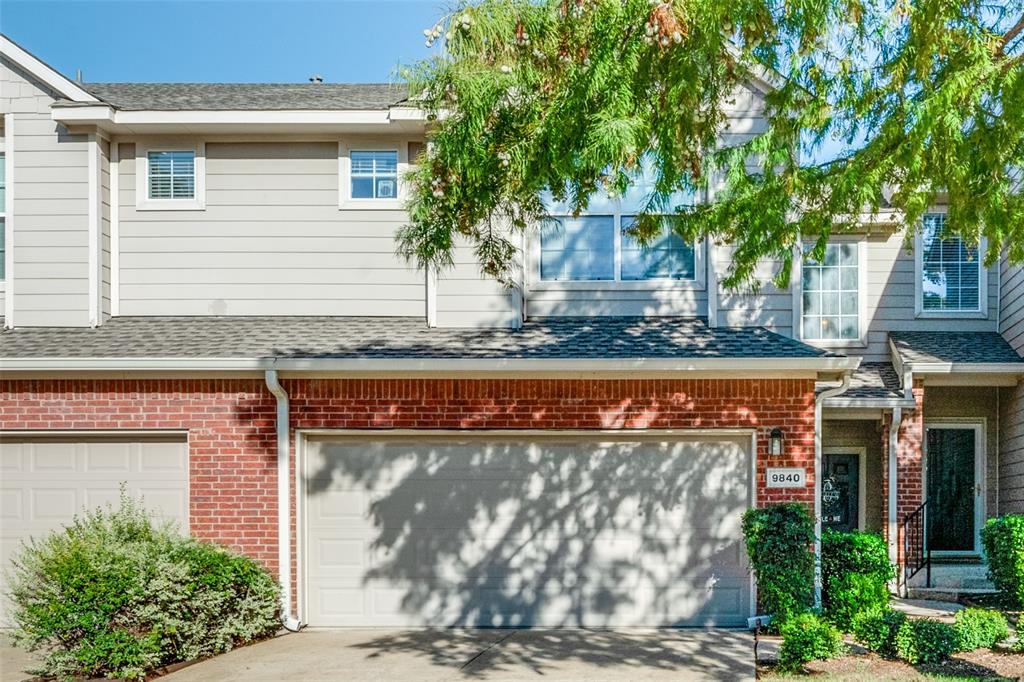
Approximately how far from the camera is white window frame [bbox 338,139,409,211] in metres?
11.8

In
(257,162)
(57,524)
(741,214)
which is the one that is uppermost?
(257,162)

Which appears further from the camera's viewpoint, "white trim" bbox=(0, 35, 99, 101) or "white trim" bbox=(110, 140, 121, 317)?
"white trim" bbox=(110, 140, 121, 317)

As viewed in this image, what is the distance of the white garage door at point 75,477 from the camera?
34.3ft

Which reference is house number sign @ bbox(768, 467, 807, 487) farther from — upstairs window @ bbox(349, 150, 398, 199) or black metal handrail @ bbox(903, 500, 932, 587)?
upstairs window @ bbox(349, 150, 398, 199)

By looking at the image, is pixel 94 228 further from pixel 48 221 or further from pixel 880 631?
pixel 880 631

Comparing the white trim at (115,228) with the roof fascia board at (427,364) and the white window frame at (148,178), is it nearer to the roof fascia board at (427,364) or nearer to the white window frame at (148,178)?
the white window frame at (148,178)

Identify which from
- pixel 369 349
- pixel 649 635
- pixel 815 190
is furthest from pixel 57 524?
pixel 815 190

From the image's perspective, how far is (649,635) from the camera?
997cm

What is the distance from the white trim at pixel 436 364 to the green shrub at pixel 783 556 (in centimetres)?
156

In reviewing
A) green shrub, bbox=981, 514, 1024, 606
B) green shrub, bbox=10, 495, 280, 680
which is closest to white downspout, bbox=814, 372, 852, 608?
green shrub, bbox=981, 514, 1024, 606

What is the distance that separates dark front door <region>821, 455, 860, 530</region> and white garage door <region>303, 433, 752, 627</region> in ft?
14.0

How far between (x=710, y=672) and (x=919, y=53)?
5230 mm

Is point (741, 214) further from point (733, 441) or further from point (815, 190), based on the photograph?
point (733, 441)

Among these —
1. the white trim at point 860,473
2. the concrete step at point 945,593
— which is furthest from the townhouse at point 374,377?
the white trim at point 860,473
